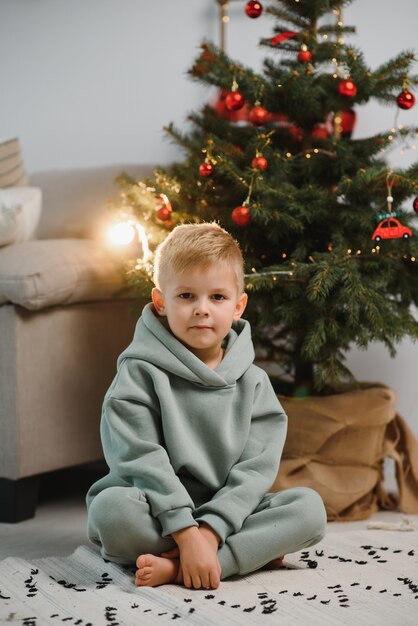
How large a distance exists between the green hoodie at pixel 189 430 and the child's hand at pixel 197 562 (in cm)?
4

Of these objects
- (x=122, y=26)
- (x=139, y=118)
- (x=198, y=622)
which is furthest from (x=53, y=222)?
(x=198, y=622)

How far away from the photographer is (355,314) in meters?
1.82

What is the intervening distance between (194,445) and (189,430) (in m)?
0.03

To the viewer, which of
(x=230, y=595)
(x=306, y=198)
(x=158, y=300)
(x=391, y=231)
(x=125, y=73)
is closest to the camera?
(x=230, y=595)

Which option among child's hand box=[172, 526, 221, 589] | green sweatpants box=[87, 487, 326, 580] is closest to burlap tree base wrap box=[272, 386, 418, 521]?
green sweatpants box=[87, 487, 326, 580]

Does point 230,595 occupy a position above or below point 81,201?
below

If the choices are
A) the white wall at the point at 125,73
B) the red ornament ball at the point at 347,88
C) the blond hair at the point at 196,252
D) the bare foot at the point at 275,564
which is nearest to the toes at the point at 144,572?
the bare foot at the point at 275,564

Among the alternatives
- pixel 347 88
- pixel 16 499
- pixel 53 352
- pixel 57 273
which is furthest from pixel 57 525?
pixel 347 88

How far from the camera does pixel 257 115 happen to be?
6.44 feet

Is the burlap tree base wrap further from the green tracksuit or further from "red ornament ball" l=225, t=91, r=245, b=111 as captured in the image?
"red ornament ball" l=225, t=91, r=245, b=111

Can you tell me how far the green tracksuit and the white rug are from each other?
6 centimetres

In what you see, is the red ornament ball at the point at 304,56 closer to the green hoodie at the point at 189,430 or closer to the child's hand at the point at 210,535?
the green hoodie at the point at 189,430

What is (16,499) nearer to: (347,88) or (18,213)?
(18,213)

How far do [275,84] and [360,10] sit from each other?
0.77m
